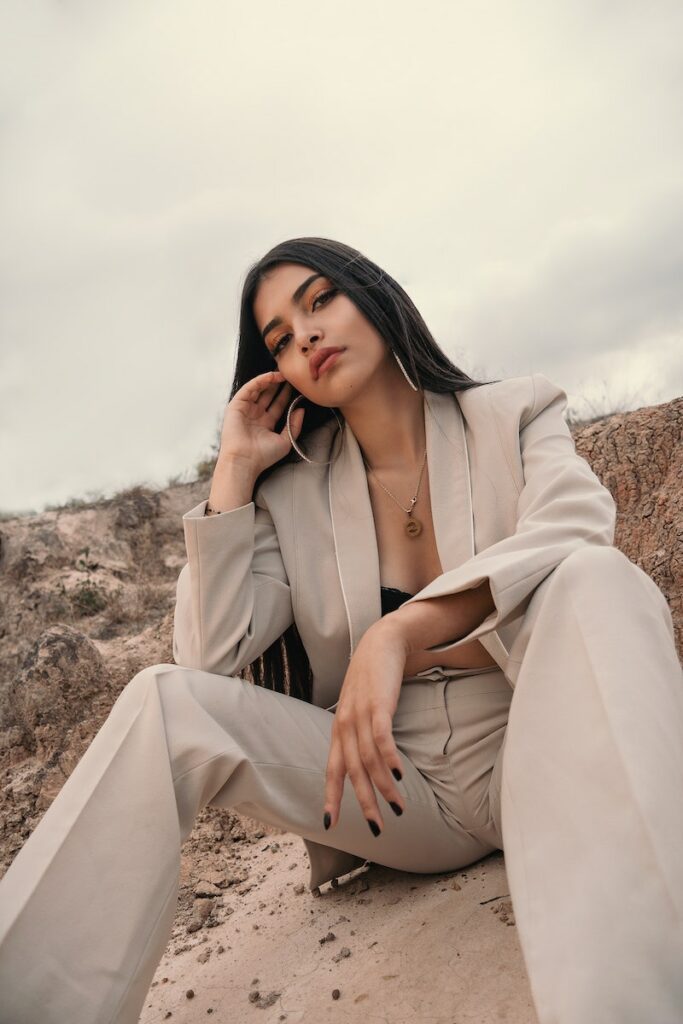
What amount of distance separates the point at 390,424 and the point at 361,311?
364 mm

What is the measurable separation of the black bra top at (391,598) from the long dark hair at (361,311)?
39 centimetres

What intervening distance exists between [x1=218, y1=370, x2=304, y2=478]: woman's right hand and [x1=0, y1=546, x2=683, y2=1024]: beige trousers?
0.77 metres

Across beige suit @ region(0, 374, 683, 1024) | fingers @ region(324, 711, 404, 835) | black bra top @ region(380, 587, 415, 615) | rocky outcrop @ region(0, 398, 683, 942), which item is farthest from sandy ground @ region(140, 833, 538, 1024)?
black bra top @ region(380, 587, 415, 615)

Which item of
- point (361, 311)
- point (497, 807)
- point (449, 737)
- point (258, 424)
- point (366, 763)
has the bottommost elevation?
point (497, 807)

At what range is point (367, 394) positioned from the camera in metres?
2.79

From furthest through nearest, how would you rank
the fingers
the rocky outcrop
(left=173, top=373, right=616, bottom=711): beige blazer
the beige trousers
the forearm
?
the rocky outcrop → (left=173, top=373, right=616, bottom=711): beige blazer → the forearm → the fingers → the beige trousers

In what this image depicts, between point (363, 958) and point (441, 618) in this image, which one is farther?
point (363, 958)

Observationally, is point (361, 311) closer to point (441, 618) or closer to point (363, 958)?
point (441, 618)

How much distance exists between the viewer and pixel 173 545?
311 inches

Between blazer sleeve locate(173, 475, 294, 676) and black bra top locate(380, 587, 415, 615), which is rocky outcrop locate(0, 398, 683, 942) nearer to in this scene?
blazer sleeve locate(173, 475, 294, 676)

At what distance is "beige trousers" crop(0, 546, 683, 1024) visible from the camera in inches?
55.4

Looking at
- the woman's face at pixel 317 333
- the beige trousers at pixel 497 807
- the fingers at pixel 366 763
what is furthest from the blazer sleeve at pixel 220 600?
the fingers at pixel 366 763

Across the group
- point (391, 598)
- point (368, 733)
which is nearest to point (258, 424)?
point (391, 598)

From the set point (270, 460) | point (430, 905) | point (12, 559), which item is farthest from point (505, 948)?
point (12, 559)
